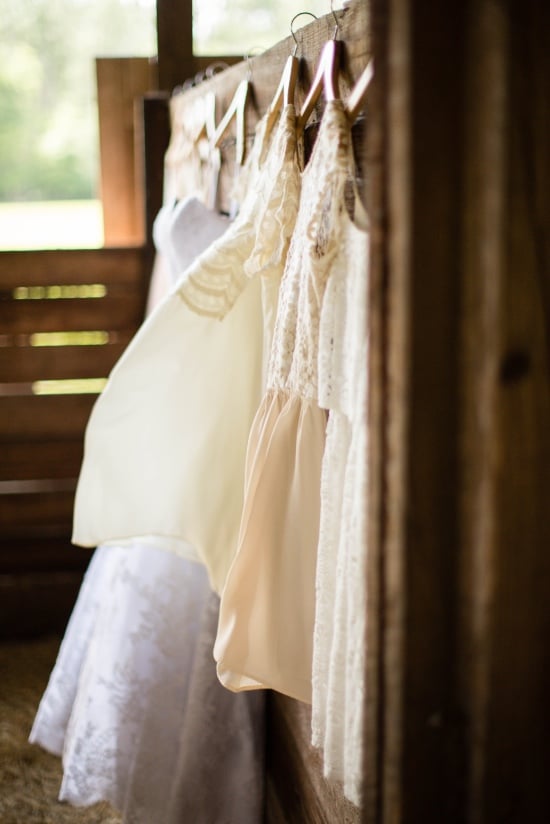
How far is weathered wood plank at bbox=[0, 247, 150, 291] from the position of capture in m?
2.28

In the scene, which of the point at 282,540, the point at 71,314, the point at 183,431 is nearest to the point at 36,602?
the point at 71,314

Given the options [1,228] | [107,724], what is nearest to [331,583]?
[107,724]

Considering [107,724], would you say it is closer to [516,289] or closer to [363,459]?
[363,459]

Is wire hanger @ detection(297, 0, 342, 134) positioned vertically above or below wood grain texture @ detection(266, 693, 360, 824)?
above

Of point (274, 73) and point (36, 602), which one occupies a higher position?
point (274, 73)

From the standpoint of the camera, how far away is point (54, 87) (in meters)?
4.18

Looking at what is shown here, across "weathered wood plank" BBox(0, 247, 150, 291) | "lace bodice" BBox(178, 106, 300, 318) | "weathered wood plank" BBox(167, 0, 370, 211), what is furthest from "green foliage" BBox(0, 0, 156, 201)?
"lace bodice" BBox(178, 106, 300, 318)

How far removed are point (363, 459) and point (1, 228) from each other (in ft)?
11.6

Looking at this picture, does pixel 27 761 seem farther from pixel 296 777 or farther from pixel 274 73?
pixel 274 73

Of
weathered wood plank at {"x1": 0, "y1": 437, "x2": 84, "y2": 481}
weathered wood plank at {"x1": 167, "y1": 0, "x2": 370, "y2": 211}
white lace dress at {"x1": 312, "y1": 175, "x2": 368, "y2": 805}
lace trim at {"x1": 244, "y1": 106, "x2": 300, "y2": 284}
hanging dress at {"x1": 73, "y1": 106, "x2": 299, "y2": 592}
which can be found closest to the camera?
white lace dress at {"x1": 312, "y1": 175, "x2": 368, "y2": 805}

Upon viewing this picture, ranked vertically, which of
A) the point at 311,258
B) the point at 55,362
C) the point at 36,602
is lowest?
the point at 36,602
